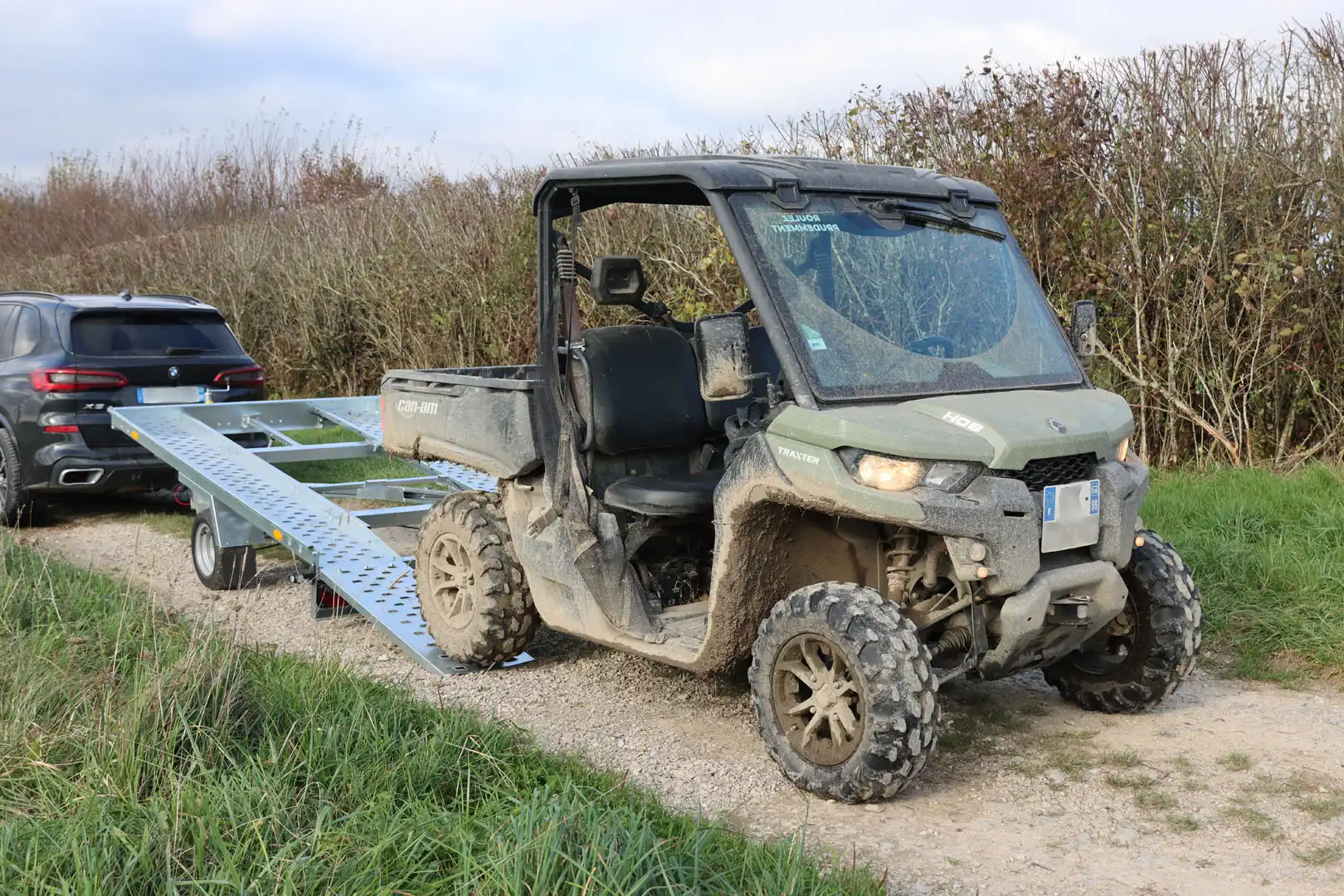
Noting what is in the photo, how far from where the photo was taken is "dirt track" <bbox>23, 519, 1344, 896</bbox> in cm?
385

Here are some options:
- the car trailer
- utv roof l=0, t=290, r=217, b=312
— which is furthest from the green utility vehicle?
utv roof l=0, t=290, r=217, b=312

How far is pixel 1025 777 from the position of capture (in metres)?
4.58

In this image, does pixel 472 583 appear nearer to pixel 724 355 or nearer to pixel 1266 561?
pixel 724 355

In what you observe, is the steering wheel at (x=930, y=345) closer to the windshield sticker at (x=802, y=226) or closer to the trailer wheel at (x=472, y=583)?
the windshield sticker at (x=802, y=226)

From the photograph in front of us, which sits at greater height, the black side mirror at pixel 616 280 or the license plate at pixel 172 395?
the black side mirror at pixel 616 280

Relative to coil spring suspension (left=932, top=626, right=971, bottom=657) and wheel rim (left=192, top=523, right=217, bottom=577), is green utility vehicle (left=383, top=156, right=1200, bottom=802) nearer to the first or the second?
coil spring suspension (left=932, top=626, right=971, bottom=657)

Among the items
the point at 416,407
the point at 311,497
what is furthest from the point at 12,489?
the point at 416,407

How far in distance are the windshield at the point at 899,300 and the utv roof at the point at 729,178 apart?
0.06 meters

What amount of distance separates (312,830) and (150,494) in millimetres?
8700

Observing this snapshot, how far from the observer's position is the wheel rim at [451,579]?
5840 millimetres

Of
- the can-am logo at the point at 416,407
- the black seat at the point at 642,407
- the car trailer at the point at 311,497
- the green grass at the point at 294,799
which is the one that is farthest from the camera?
the car trailer at the point at 311,497

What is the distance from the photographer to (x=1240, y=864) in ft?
12.6

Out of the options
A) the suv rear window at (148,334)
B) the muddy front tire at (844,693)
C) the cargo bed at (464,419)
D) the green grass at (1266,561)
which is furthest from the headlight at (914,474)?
the suv rear window at (148,334)

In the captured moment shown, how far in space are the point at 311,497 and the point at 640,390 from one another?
2.67m
